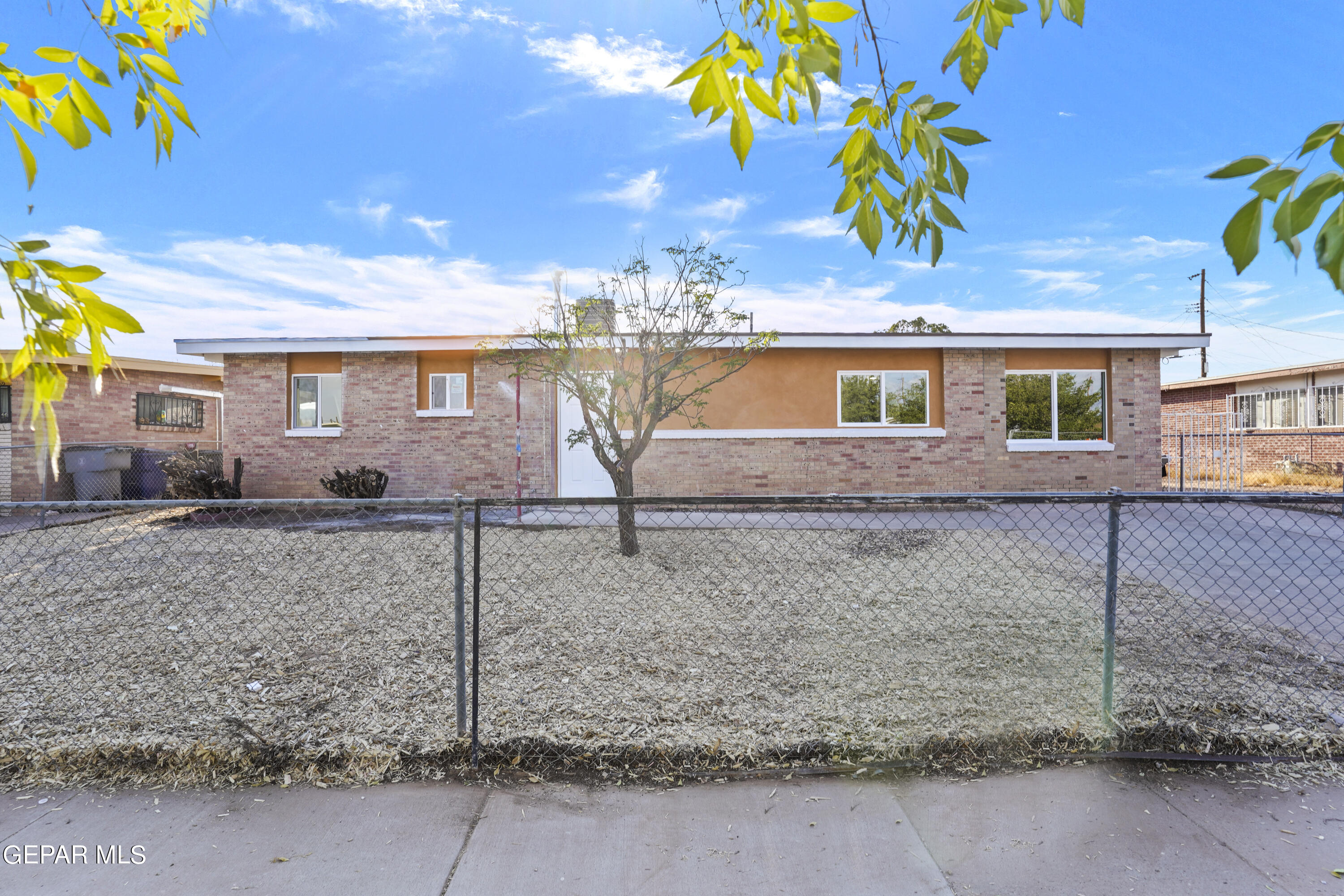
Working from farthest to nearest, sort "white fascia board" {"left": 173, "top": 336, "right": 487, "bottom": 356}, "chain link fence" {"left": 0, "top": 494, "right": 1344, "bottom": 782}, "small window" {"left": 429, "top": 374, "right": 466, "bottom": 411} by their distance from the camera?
1. "small window" {"left": 429, "top": 374, "right": 466, "bottom": 411}
2. "white fascia board" {"left": 173, "top": 336, "right": 487, "bottom": 356}
3. "chain link fence" {"left": 0, "top": 494, "right": 1344, "bottom": 782}

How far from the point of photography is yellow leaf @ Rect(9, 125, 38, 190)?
1326 millimetres

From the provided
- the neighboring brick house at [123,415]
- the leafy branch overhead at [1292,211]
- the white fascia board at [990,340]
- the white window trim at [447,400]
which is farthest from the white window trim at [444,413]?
the leafy branch overhead at [1292,211]

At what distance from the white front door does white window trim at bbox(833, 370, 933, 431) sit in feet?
14.5

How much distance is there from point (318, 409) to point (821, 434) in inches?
375

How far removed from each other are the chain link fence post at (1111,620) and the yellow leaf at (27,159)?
3.68 meters

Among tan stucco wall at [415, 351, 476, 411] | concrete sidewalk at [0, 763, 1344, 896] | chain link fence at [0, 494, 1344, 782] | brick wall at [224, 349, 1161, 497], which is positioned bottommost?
concrete sidewalk at [0, 763, 1344, 896]

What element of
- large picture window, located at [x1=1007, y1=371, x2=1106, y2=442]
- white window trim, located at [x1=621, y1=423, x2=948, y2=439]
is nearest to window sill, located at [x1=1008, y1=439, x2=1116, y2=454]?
large picture window, located at [x1=1007, y1=371, x2=1106, y2=442]

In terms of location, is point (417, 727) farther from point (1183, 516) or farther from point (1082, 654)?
point (1183, 516)

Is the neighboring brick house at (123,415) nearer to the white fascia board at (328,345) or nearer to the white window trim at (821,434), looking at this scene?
the white fascia board at (328,345)

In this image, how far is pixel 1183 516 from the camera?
11.2 meters

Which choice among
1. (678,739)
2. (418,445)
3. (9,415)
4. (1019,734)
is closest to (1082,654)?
(1019,734)

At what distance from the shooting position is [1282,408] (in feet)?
72.5

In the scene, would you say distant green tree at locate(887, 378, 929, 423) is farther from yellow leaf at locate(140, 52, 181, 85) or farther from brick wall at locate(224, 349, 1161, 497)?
yellow leaf at locate(140, 52, 181, 85)

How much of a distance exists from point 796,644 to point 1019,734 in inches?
62.0
